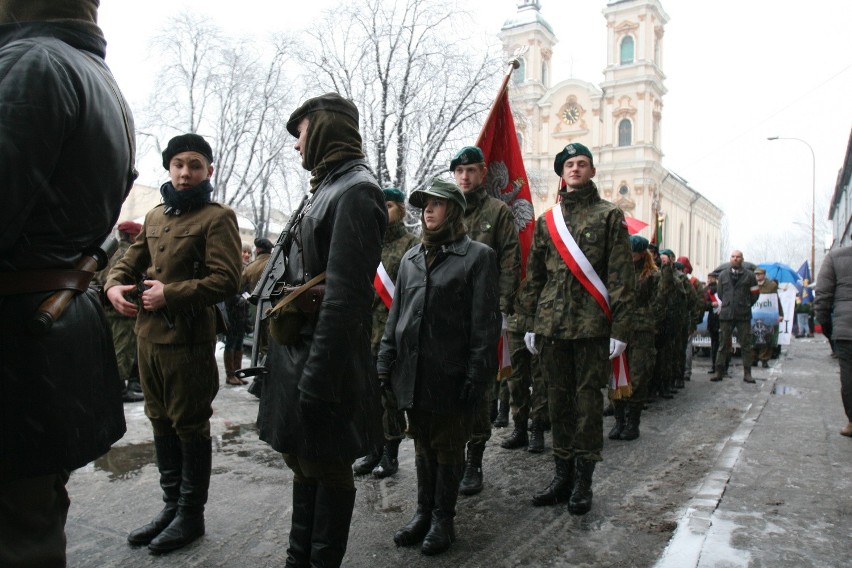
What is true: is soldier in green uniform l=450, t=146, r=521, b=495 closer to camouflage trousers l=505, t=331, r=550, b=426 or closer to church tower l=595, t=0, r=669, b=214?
camouflage trousers l=505, t=331, r=550, b=426

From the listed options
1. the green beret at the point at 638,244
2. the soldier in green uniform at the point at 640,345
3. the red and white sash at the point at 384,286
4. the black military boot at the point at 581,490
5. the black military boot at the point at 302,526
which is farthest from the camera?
the green beret at the point at 638,244

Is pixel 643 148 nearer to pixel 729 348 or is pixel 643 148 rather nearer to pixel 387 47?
pixel 387 47

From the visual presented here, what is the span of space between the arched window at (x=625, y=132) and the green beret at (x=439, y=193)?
62.6 m

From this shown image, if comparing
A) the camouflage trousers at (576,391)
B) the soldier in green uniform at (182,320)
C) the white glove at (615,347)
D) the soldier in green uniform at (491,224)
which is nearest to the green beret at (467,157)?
the soldier in green uniform at (491,224)

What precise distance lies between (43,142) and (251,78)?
97.6 ft

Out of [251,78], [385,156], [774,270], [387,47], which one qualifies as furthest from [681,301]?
[251,78]

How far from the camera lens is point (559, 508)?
13.8 feet

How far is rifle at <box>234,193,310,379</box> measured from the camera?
283 cm

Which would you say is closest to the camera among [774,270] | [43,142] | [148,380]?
[43,142]

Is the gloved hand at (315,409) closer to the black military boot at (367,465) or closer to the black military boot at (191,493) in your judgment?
the black military boot at (191,493)

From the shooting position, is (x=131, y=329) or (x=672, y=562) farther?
(x=131, y=329)

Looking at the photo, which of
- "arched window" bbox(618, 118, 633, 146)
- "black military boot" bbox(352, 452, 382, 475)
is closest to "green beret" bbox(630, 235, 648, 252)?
"black military boot" bbox(352, 452, 382, 475)

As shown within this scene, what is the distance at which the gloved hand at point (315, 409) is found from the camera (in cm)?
253

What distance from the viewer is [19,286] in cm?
182
